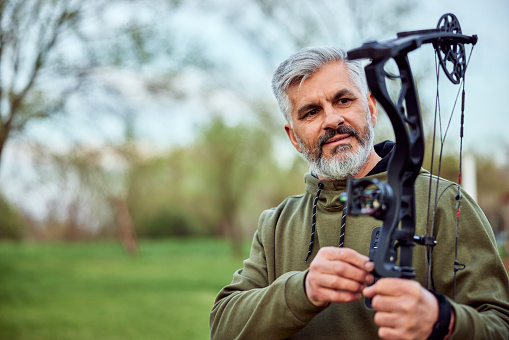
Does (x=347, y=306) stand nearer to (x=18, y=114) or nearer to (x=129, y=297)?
(x=18, y=114)

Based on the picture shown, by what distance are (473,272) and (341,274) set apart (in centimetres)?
57

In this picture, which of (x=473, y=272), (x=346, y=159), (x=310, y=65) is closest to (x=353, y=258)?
(x=473, y=272)

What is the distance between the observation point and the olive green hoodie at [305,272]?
6.09ft

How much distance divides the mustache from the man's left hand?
36.1 inches

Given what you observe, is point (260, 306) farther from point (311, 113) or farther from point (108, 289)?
point (108, 289)

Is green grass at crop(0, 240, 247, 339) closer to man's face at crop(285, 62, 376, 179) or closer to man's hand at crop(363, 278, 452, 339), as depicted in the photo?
man's face at crop(285, 62, 376, 179)

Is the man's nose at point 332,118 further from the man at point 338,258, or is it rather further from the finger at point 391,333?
the finger at point 391,333

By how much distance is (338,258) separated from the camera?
1.65 metres

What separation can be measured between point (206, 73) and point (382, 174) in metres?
9.24

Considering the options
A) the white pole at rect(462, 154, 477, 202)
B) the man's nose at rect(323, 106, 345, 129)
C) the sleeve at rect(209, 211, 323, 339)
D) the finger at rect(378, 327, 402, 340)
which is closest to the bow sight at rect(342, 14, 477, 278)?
the finger at rect(378, 327, 402, 340)

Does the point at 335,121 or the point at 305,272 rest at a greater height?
the point at 335,121

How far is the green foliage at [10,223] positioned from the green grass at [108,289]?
58cm

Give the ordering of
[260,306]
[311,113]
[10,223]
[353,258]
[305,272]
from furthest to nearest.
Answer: [10,223] → [311,113] → [260,306] → [305,272] → [353,258]

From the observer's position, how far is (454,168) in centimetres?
612
